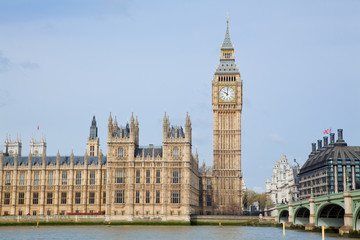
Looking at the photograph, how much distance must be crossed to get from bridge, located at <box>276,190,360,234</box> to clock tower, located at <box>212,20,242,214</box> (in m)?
20.7

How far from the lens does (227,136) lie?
514 ft

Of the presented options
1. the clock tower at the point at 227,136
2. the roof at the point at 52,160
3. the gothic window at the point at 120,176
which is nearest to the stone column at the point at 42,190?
the roof at the point at 52,160

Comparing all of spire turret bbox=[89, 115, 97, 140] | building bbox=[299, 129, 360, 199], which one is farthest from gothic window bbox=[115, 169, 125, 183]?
spire turret bbox=[89, 115, 97, 140]

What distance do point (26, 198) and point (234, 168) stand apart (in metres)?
54.2

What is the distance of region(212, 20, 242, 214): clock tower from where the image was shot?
152375 millimetres

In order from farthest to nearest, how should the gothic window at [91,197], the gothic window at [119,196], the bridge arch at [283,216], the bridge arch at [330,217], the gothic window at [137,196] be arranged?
the gothic window at [91,197] < the bridge arch at [283,216] < the gothic window at [119,196] < the gothic window at [137,196] < the bridge arch at [330,217]

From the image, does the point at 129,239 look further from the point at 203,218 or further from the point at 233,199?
the point at 233,199

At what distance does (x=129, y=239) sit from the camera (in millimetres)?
80125

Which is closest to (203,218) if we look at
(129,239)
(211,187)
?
(211,187)

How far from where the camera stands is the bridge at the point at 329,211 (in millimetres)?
73312

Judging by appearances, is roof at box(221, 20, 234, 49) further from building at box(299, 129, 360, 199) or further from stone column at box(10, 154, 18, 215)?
stone column at box(10, 154, 18, 215)

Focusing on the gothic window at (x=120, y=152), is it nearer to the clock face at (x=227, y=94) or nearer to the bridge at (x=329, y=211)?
the bridge at (x=329, y=211)

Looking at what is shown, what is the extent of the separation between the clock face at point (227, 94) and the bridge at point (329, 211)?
38507mm

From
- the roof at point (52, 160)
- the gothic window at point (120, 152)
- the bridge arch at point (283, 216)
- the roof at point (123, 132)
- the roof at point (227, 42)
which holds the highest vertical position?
the roof at point (227, 42)
